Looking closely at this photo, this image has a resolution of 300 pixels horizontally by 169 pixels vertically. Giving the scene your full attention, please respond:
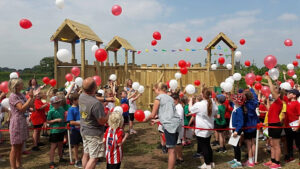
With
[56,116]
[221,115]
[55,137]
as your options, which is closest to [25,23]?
[56,116]

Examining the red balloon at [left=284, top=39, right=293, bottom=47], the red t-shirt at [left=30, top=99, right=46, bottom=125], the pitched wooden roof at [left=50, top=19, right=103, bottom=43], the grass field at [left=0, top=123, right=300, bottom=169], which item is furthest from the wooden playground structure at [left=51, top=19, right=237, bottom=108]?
the grass field at [left=0, top=123, right=300, bottom=169]

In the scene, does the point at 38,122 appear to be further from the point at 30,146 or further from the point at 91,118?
the point at 91,118

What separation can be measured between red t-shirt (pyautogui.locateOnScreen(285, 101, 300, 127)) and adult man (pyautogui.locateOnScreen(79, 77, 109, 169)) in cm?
423

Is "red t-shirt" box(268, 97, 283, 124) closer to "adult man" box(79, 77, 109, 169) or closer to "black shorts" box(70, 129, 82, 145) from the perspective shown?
"adult man" box(79, 77, 109, 169)

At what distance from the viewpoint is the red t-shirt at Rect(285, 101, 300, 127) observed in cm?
504

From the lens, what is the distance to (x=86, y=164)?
3.57m

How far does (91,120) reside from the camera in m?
3.44

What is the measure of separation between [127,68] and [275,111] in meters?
8.48

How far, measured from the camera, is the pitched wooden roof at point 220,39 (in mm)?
10406

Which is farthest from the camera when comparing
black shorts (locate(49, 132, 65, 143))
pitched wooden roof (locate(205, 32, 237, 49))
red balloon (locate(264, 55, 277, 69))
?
pitched wooden roof (locate(205, 32, 237, 49))

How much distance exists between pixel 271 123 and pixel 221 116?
1.30 meters

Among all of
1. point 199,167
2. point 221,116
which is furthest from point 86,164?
point 221,116

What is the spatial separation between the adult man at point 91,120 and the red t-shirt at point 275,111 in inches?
139

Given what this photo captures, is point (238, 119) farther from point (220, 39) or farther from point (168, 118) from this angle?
point (220, 39)
